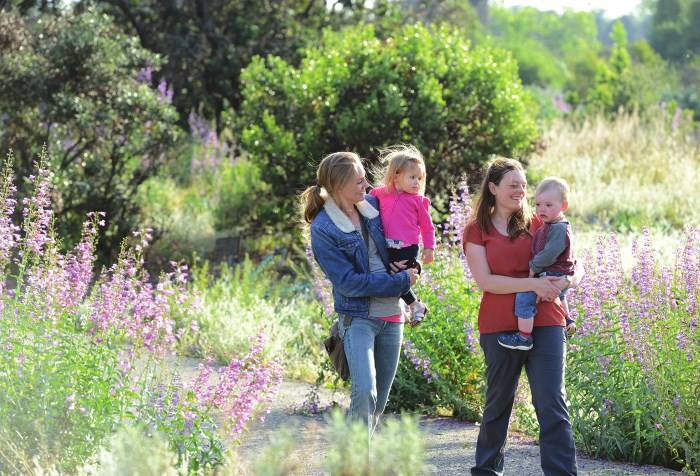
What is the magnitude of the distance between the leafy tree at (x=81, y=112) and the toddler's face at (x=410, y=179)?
6605mm

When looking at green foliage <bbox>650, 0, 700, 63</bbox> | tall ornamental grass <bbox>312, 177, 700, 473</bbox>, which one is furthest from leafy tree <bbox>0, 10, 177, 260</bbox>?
green foliage <bbox>650, 0, 700, 63</bbox>

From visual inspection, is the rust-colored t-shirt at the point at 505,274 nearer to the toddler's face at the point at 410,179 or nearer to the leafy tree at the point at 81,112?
the toddler's face at the point at 410,179

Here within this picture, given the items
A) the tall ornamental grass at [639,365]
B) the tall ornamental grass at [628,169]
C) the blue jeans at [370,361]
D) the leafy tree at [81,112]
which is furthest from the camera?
the tall ornamental grass at [628,169]

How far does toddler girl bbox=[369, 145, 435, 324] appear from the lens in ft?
14.0

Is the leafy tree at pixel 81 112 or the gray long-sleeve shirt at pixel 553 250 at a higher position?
the leafy tree at pixel 81 112

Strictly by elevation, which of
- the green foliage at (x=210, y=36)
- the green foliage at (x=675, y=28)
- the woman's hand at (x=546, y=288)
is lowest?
the woman's hand at (x=546, y=288)

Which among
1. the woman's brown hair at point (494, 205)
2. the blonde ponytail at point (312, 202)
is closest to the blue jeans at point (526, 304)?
the woman's brown hair at point (494, 205)

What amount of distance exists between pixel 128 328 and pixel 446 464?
1691mm

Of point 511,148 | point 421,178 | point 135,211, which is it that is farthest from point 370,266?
point 135,211

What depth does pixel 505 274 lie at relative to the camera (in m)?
4.25

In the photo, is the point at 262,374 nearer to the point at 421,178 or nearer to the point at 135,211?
the point at 421,178

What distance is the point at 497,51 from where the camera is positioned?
11.1 metres

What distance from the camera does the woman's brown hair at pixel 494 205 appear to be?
4297mm

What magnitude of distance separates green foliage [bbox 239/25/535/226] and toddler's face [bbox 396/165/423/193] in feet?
19.6
